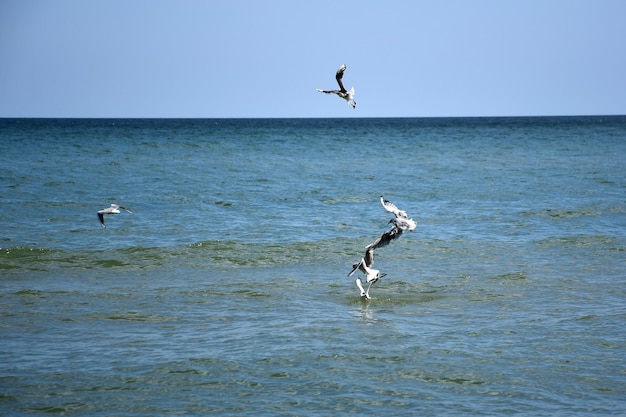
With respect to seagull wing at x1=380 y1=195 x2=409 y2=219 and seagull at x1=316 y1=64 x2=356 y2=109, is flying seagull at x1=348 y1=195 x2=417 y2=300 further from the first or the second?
seagull at x1=316 y1=64 x2=356 y2=109

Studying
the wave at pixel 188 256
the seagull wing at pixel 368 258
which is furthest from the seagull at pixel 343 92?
the wave at pixel 188 256

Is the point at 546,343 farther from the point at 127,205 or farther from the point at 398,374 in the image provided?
the point at 127,205

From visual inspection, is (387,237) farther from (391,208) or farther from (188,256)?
Result: (188,256)

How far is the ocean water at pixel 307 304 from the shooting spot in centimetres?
1057

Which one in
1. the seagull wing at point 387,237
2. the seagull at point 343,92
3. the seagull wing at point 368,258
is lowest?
the seagull wing at point 368,258

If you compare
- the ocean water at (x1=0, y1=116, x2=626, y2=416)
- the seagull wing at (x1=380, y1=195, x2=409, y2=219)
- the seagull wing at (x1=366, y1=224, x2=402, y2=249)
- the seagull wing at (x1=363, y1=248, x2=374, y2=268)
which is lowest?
the ocean water at (x1=0, y1=116, x2=626, y2=416)

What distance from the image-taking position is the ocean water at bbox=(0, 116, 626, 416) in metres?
10.6

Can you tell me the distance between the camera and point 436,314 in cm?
1415

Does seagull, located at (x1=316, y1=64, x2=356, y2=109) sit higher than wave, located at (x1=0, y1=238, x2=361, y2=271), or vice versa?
seagull, located at (x1=316, y1=64, x2=356, y2=109)

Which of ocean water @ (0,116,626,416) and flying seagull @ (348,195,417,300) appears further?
flying seagull @ (348,195,417,300)

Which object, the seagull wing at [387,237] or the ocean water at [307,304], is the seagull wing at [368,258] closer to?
the ocean water at [307,304]

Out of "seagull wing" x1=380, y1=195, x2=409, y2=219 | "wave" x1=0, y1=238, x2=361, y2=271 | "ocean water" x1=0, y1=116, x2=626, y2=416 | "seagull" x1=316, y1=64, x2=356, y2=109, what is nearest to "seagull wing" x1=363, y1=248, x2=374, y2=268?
"ocean water" x1=0, y1=116, x2=626, y2=416

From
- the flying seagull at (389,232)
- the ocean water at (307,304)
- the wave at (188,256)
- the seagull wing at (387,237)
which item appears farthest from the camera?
the wave at (188,256)

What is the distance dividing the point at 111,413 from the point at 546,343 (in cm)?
610
